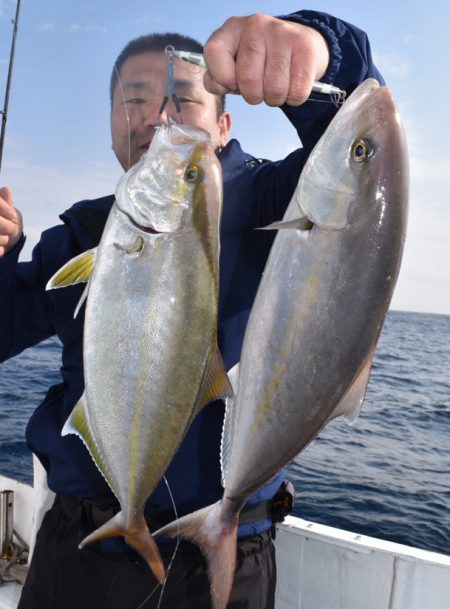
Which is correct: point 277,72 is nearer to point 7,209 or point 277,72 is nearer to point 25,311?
point 7,209

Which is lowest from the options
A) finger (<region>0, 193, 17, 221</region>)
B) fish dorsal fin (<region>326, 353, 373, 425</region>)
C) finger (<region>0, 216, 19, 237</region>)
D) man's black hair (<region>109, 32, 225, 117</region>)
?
fish dorsal fin (<region>326, 353, 373, 425</region>)

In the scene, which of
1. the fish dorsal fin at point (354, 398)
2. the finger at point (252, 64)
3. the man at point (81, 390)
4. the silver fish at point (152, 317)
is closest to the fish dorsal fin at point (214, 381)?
the silver fish at point (152, 317)

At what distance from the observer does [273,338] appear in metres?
1.57

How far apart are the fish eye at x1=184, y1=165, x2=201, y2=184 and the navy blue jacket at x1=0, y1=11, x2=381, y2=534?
506mm

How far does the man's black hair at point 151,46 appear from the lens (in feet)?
8.71

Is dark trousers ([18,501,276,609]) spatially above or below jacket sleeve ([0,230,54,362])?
below

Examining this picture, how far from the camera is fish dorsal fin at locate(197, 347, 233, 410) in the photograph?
63.3 inches

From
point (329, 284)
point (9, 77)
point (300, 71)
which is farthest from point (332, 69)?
point (9, 77)

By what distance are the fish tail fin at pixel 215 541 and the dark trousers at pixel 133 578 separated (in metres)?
0.54

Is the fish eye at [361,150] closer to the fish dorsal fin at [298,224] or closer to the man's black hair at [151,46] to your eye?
the fish dorsal fin at [298,224]

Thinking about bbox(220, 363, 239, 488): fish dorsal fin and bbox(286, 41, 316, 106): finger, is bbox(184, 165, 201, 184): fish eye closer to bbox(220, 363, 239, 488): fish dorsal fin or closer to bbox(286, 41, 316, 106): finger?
bbox(286, 41, 316, 106): finger

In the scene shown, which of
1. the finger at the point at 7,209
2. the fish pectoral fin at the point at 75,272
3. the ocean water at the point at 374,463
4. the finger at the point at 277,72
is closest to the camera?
the finger at the point at 277,72

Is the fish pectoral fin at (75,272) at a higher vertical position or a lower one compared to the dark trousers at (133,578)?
higher

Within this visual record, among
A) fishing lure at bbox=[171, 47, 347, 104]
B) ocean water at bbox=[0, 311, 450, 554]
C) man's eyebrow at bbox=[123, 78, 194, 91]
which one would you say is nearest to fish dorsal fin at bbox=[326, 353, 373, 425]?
fishing lure at bbox=[171, 47, 347, 104]
